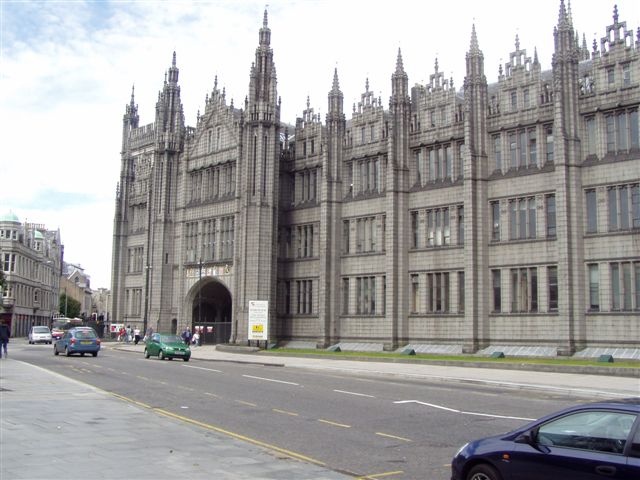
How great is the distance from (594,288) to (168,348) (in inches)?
956

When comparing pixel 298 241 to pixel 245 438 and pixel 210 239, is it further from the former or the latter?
pixel 245 438

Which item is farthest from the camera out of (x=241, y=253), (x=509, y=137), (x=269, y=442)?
(x=241, y=253)

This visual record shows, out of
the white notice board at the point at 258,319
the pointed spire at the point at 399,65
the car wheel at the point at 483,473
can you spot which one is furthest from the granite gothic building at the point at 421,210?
the car wheel at the point at 483,473

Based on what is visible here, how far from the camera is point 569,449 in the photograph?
7.63 m

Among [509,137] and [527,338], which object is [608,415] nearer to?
[527,338]

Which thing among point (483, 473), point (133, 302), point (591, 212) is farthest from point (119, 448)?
point (133, 302)

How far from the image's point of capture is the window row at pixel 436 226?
150ft

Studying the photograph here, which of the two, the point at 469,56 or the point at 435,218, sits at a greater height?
the point at 469,56

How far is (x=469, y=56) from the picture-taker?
4531cm

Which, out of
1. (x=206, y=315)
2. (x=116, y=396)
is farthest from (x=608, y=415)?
(x=206, y=315)

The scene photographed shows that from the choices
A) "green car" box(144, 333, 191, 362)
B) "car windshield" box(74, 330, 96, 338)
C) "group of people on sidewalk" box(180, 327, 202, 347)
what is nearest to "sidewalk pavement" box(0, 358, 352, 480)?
"green car" box(144, 333, 191, 362)

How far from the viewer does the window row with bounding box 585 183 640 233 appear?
38.1 m

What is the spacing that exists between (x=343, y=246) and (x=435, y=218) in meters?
8.60

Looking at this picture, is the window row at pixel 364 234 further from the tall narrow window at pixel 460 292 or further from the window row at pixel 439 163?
the tall narrow window at pixel 460 292
